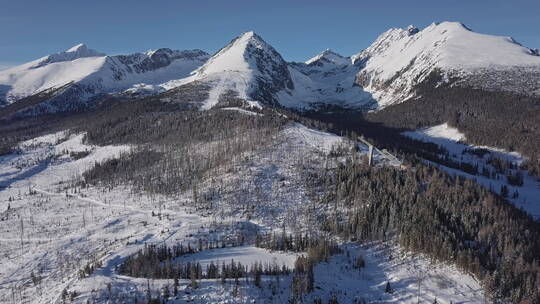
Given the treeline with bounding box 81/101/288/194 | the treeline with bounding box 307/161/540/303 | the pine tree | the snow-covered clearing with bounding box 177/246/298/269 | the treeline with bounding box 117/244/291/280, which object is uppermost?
the treeline with bounding box 81/101/288/194

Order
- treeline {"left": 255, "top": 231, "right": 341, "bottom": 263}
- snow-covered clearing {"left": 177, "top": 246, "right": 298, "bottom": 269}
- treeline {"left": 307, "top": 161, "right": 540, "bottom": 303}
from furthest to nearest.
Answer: snow-covered clearing {"left": 177, "top": 246, "right": 298, "bottom": 269} < treeline {"left": 255, "top": 231, "right": 341, "bottom": 263} < treeline {"left": 307, "top": 161, "right": 540, "bottom": 303}

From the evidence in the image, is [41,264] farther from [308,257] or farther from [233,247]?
[308,257]

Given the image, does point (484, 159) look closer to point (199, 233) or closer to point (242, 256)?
point (199, 233)

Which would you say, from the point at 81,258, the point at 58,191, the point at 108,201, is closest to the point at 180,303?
the point at 81,258

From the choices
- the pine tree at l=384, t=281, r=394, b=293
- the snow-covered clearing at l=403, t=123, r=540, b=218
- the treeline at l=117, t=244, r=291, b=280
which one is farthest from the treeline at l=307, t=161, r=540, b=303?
the snow-covered clearing at l=403, t=123, r=540, b=218

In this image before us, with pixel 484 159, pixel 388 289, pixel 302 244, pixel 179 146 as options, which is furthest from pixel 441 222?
pixel 484 159

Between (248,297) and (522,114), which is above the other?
(522,114)

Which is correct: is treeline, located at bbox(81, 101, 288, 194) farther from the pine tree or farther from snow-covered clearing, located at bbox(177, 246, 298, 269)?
the pine tree

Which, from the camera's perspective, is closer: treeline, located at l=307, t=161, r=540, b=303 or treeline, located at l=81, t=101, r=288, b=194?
treeline, located at l=307, t=161, r=540, b=303

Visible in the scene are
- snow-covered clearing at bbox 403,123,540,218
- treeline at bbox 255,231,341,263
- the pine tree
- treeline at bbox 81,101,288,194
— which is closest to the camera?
the pine tree
